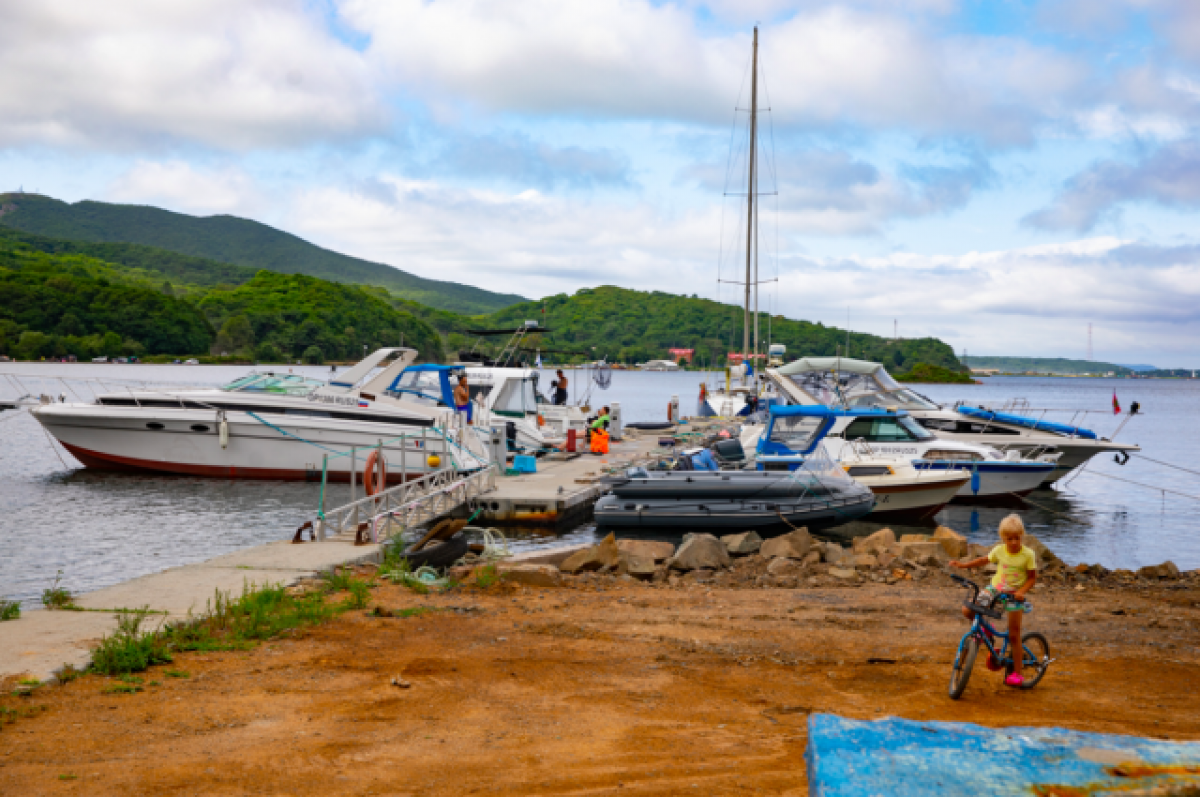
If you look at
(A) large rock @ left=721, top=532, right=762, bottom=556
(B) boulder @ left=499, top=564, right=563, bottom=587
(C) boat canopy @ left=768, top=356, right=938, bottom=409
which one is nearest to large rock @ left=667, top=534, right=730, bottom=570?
(A) large rock @ left=721, top=532, right=762, bottom=556

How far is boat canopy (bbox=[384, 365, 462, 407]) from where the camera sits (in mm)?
24156

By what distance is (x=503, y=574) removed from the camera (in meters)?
10.8

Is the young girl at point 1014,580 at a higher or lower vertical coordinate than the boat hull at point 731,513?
higher

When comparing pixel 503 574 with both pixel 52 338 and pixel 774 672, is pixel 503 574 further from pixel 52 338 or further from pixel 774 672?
pixel 52 338

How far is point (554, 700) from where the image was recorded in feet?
20.4

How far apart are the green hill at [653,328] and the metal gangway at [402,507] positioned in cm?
10283

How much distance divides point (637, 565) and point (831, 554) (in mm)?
3396

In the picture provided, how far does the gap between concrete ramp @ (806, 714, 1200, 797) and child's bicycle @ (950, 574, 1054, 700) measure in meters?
3.33

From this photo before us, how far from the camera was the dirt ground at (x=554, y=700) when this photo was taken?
4793 mm

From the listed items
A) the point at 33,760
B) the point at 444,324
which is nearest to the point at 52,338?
the point at 444,324

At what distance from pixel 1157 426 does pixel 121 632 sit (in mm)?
77295

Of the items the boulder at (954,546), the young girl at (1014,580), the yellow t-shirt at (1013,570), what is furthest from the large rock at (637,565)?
the yellow t-shirt at (1013,570)

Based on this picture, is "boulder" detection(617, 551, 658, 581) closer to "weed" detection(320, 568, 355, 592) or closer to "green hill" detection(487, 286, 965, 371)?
"weed" detection(320, 568, 355, 592)

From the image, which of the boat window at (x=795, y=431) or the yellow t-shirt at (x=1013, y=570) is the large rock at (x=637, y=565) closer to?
the yellow t-shirt at (x=1013, y=570)
